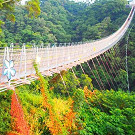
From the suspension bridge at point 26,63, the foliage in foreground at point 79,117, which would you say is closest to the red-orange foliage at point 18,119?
the foliage in foreground at point 79,117

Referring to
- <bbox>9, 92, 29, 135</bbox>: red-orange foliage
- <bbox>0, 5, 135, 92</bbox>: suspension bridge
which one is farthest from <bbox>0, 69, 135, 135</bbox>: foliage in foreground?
<bbox>0, 5, 135, 92</bbox>: suspension bridge

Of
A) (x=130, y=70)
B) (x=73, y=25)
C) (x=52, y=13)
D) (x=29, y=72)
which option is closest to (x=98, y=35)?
(x=130, y=70)

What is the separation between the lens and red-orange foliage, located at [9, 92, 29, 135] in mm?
4754

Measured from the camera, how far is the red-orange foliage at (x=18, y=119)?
4.75 meters

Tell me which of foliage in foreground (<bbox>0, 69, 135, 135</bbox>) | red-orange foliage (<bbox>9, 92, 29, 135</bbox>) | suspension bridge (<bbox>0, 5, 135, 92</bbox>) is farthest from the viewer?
foliage in foreground (<bbox>0, 69, 135, 135</bbox>)

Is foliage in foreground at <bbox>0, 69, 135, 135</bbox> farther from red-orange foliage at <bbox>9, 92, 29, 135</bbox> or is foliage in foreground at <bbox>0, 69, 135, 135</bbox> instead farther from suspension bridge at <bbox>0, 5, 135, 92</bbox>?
suspension bridge at <bbox>0, 5, 135, 92</bbox>

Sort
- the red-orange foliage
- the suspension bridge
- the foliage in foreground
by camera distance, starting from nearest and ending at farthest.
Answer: the suspension bridge
the red-orange foliage
the foliage in foreground

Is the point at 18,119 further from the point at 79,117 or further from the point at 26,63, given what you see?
the point at 26,63

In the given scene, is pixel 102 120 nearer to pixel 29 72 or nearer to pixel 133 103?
pixel 133 103

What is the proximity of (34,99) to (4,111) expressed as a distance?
143cm

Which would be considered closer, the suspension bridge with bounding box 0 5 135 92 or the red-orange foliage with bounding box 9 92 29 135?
the suspension bridge with bounding box 0 5 135 92

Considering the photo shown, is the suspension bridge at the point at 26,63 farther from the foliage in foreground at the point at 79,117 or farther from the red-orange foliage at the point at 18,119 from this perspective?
the red-orange foliage at the point at 18,119

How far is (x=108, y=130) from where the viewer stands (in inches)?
210

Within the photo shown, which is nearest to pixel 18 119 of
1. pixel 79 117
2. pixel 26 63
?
pixel 79 117
